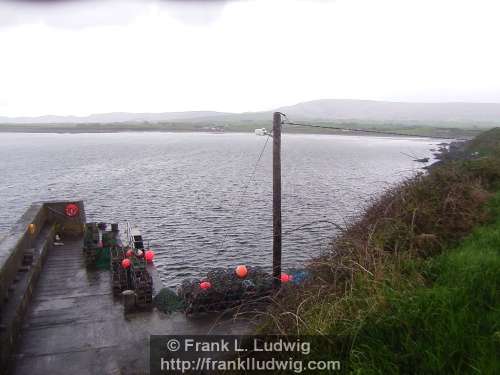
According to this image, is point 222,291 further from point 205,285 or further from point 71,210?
point 71,210

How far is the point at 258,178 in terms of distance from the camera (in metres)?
54.7

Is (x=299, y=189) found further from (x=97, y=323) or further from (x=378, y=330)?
(x=378, y=330)

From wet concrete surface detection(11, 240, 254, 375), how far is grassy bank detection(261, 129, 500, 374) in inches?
117

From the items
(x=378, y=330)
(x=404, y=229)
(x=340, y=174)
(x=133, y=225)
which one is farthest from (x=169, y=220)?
(x=340, y=174)

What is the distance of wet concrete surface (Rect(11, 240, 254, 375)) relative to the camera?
9633mm

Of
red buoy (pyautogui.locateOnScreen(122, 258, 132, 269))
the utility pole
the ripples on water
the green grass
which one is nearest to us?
the green grass

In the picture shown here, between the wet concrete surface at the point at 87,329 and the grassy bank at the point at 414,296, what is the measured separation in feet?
9.76

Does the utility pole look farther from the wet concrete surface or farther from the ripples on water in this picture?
the ripples on water

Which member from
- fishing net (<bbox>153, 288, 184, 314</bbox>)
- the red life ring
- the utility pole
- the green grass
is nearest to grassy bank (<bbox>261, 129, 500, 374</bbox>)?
the green grass

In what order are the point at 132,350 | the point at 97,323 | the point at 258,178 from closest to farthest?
the point at 132,350 < the point at 97,323 < the point at 258,178

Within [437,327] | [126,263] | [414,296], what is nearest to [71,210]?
[126,263]

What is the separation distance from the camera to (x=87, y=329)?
11328 millimetres

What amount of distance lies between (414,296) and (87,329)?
9.44 metres

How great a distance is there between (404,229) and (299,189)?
3581 centimetres
